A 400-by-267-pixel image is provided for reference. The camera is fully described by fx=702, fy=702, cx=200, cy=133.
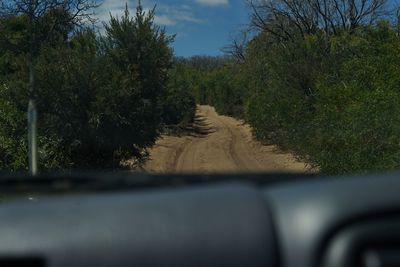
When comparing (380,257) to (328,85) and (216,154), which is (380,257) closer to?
(328,85)

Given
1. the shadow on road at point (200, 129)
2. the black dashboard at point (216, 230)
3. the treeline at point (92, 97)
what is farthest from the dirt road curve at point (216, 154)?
the black dashboard at point (216, 230)

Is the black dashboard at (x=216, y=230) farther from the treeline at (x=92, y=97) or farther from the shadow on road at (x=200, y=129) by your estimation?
the shadow on road at (x=200, y=129)

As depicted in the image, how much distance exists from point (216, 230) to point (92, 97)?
20.7 m

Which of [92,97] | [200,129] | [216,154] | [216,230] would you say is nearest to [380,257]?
[216,230]

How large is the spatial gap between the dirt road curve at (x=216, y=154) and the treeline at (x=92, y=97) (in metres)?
3.08

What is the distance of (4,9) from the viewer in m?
30.5

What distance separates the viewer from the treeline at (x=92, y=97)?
845 inches

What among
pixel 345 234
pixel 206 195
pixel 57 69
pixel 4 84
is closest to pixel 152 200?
pixel 206 195

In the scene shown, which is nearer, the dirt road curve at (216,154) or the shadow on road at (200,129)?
the dirt road curve at (216,154)

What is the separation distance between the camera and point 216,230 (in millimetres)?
1446

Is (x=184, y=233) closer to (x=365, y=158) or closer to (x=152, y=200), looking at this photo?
(x=152, y=200)

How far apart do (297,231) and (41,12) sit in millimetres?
29058

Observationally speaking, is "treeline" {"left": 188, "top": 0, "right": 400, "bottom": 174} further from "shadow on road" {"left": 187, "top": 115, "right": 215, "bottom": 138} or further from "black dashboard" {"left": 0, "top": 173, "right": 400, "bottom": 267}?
"black dashboard" {"left": 0, "top": 173, "right": 400, "bottom": 267}

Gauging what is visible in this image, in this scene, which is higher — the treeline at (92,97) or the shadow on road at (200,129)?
the treeline at (92,97)
